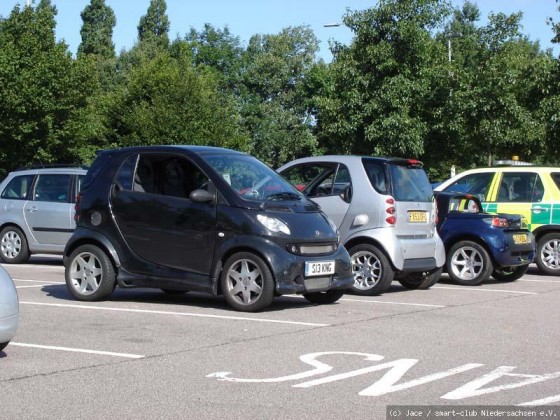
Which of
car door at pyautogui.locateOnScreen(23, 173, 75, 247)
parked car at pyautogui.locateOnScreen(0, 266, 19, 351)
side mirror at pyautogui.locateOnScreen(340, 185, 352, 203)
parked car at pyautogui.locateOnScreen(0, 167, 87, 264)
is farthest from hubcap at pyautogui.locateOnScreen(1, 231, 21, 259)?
parked car at pyautogui.locateOnScreen(0, 266, 19, 351)

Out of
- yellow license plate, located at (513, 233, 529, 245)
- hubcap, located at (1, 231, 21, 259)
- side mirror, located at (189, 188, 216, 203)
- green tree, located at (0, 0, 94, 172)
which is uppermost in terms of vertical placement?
green tree, located at (0, 0, 94, 172)

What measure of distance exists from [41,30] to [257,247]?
2966 centimetres

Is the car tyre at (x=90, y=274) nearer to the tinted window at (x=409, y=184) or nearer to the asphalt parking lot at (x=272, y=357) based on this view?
the asphalt parking lot at (x=272, y=357)

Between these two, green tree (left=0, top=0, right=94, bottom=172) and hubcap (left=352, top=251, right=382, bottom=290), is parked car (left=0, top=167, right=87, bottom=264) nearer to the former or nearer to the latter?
hubcap (left=352, top=251, right=382, bottom=290)

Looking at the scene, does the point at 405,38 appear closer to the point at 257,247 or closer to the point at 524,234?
the point at 524,234

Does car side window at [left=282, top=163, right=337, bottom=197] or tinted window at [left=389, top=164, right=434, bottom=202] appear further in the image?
car side window at [left=282, top=163, right=337, bottom=197]

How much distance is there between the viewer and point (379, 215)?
1234 cm

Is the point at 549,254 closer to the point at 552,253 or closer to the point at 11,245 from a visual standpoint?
the point at 552,253

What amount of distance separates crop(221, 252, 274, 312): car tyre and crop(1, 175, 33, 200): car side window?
314 inches

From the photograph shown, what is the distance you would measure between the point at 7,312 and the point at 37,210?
31.9ft

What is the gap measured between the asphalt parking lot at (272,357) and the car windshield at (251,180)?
1.31 meters

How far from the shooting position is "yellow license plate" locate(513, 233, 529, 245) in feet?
48.6

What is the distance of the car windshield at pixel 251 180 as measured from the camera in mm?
10766

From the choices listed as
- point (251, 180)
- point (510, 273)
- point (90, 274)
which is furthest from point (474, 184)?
point (90, 274)
